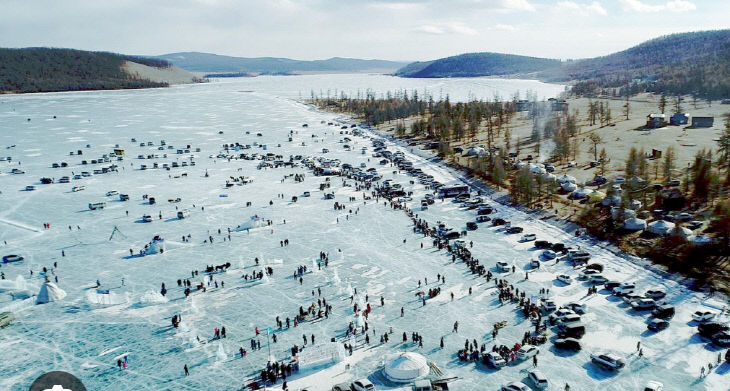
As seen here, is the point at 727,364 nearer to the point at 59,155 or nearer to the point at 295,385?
the point at 295,385

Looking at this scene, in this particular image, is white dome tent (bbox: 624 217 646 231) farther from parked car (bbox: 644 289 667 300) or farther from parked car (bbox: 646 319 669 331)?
parked car (bbox: 646 319 669 331)

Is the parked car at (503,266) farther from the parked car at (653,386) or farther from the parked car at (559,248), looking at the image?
the parked car at (653,386)

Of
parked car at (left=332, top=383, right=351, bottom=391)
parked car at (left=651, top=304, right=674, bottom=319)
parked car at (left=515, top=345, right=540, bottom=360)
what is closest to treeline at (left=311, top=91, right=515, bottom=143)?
parked car at (left=651, top=304, right=674, bottom=319)

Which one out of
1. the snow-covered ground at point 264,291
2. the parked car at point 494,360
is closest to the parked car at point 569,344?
the snow-covered ground at point 264,291

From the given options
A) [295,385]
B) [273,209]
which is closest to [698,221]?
[295,385]

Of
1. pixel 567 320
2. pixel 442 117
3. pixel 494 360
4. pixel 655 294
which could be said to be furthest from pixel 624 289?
pixel 442 117

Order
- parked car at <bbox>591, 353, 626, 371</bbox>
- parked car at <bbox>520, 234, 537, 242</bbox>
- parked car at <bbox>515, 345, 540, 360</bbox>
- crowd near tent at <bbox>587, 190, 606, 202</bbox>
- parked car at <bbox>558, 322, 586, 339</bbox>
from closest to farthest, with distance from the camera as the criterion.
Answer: parked car at <bbox>591, 353, 626, 371</bbox>
parked car at <bbox>515, 345, 540, 360</bbox>
parked car at <bbox>558, 322, 586, 339</bbox>
parked car at <bbox>520, 234, 537, 242</bbox>
crowd near tent at <bbox>587, 190, 606, 202</bbox>
